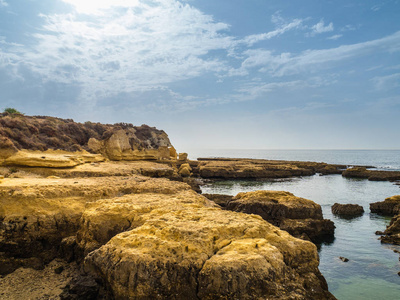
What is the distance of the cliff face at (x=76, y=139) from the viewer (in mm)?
21984

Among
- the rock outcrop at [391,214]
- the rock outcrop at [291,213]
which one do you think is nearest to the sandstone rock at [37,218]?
the rock outcrop at [291,213]

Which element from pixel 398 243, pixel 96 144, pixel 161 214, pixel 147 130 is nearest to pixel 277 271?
pixel 161 214

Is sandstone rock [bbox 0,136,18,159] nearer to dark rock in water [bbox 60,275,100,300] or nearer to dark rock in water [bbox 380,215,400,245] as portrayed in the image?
dark rock in water [bbox 60,275,100,300]

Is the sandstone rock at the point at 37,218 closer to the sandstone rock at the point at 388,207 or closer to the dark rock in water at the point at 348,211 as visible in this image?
the dark rock in water at the point at 348,211

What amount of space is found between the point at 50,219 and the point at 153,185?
184 inches

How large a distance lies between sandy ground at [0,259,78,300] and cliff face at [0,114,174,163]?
1109cm

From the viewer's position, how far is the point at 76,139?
103 feet

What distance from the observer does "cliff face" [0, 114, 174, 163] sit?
21984 millimetres

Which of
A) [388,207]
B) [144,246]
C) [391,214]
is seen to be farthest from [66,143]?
[391,214]

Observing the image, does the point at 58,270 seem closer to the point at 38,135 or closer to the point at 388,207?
the point at 38,135

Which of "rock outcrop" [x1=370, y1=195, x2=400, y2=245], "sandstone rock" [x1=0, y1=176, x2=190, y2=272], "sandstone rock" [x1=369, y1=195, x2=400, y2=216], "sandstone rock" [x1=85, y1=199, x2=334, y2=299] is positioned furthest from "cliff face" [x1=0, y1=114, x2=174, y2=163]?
"sandstone rock" [x1=369, y1=195, x2=400, y2=216]

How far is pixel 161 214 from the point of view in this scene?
8391 millimetres

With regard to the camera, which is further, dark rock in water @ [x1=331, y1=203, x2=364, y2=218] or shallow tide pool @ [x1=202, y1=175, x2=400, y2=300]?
dark rock in water @ [x1=331, y1=203, x2=364, y2=218]

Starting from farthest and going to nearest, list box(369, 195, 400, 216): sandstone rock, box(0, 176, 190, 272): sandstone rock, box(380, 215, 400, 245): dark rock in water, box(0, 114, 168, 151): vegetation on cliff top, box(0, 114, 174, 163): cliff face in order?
box(0, 114, 174, 163): cliff face
box(0, 114, 168, 151): vegetation on cliff top
box(369, 195, 400, 216): sandstone rock
box(380, 215, 400, 245): dark rock in water
box(0, 176, 190, 272): sandstone rock
